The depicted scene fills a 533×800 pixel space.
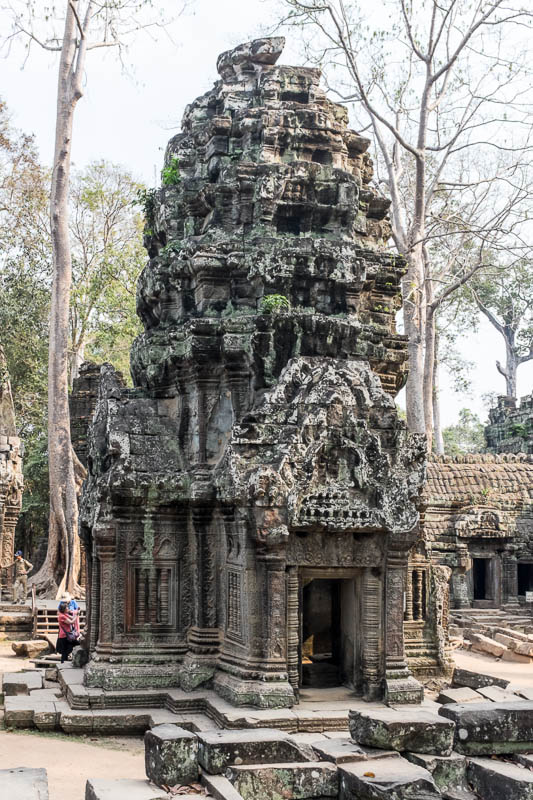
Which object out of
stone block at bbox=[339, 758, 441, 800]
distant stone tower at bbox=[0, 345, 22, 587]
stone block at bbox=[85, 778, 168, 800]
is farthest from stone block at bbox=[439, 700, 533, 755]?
distant stone tower at bbox=[0, 345, 22, 587]

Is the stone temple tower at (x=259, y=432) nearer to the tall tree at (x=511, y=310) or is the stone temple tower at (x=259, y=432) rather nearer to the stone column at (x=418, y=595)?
the stone column at (x=418, y=595)

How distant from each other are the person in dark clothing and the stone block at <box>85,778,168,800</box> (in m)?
6.76

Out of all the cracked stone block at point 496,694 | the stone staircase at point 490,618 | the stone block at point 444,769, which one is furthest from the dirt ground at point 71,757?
the stone staircase at point 490,618

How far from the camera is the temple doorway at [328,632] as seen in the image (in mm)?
10336

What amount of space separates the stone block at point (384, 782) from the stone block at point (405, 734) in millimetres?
301

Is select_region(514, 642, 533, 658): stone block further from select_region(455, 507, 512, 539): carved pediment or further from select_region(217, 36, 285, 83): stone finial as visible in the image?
select_region(217, 36, 285, 83): stone finial

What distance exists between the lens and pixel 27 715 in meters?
9.90

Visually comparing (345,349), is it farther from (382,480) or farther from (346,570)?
(346,570)

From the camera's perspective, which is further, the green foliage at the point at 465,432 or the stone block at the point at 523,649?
the green foliage at the point at 465,432

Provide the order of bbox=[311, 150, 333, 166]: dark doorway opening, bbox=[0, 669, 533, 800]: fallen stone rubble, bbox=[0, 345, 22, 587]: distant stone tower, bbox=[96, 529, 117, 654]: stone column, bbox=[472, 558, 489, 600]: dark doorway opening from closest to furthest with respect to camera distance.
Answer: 1. bbox=[0, 669, 533, 800]: fallen stone rubble
2. bbox=[96, 529, 117, 654]: stone column
3. bbox=[311, 150, 333, 166]: dark doorway opening
4. bbox=[0, 345, 22, 587]: distant stone tower
5. bbox=[472, 558, 489, 600]: dark doorway opening

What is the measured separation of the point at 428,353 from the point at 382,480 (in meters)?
16.9

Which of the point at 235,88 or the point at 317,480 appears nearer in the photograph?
the point at 317,480

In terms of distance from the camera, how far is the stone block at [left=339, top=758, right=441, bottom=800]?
6.45 metres

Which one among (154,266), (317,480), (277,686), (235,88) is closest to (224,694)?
(277,686)
